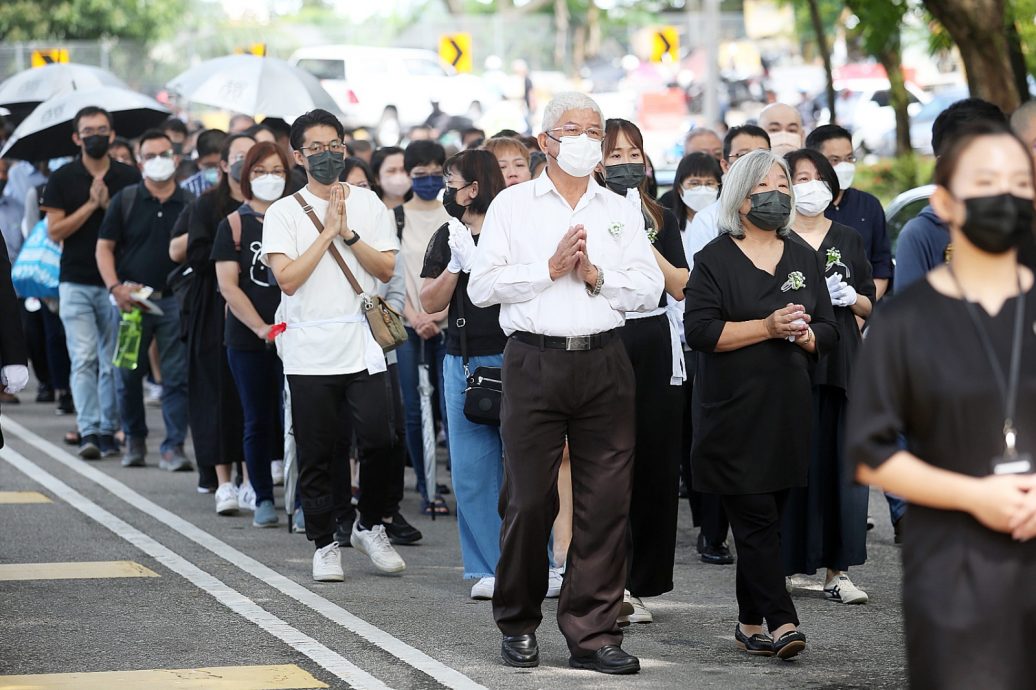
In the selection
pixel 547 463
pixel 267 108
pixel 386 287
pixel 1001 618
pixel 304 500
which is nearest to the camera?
pixel 1001 618

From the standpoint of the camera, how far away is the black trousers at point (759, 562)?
23.0ft

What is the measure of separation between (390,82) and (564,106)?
37.3 metres

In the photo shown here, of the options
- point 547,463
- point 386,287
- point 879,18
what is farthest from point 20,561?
point 879,18

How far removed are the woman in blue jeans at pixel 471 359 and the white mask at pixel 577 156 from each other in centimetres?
137

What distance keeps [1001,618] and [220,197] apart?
7.21 metres

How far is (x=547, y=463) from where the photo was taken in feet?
22.7

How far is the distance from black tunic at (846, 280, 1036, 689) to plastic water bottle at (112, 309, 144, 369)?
856cm

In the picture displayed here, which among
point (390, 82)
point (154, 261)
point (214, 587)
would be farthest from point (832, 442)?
point (390, 82)

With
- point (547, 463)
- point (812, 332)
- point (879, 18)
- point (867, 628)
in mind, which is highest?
point (879, 18)

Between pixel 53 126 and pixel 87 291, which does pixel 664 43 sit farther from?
pixel 87 291

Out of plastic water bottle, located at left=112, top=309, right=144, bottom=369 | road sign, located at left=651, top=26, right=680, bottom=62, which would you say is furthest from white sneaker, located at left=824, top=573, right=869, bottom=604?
road sign, located at left=651, top=26, right=680, bottom=62

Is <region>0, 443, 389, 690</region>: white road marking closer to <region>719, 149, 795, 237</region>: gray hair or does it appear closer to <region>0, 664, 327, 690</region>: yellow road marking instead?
<region>0, 664, 327, 690</region>: yellow road marking

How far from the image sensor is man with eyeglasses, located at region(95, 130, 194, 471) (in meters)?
12.1

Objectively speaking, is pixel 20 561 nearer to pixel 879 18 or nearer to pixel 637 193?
pixel 637 193
